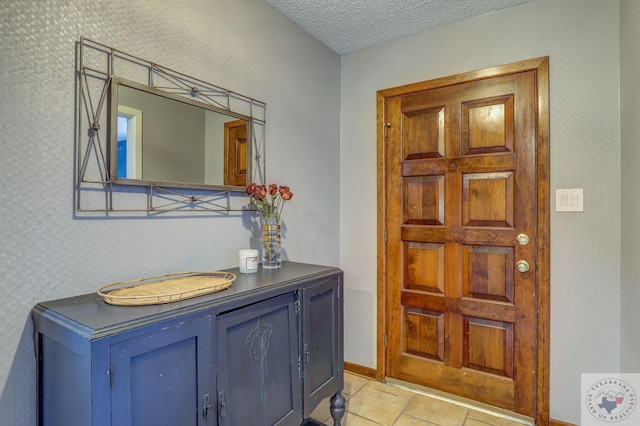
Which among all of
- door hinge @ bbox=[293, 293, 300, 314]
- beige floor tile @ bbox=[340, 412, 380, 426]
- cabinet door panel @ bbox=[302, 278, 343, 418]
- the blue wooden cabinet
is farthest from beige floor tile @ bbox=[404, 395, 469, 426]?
door hinge @ bbox=[293, 293, 300, 314]

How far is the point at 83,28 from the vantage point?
1207 millimetres

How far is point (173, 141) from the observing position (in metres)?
1.48

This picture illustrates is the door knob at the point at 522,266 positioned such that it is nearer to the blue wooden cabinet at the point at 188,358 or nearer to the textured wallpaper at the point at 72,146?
the blue wooden cabinet at the point at 188,358

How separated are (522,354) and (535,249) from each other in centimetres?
62

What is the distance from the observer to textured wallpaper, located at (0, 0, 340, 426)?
1053 millimetres

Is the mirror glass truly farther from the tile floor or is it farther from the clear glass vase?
the tile floor

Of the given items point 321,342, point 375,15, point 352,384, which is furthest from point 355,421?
point 375,15

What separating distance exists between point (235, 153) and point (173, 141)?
13.7 inches

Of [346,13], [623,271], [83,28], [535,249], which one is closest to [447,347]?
[535,249]

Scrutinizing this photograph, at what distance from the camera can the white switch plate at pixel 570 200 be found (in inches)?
71.9

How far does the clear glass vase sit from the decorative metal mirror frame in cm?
29

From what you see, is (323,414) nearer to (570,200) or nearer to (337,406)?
(337,406)

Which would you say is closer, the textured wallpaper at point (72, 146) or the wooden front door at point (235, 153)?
the textured wallpaper at point (72, 146)

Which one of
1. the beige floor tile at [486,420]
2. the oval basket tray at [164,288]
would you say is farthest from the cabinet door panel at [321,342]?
the beige floor tile at [486,420]
